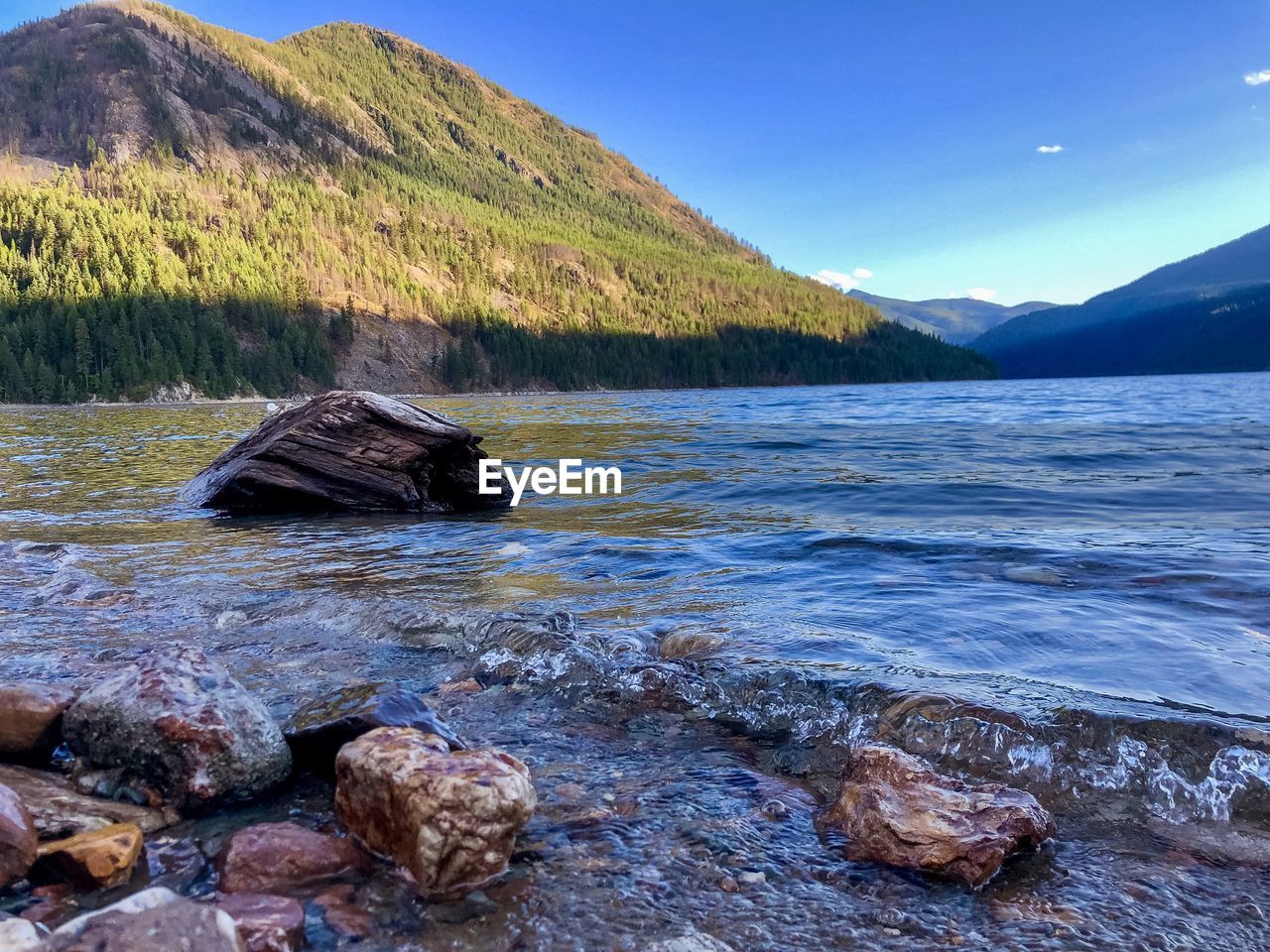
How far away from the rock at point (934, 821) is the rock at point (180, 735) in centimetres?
265

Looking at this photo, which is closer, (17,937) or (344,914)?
(17,937)

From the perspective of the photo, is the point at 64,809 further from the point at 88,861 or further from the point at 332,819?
the point at 332,819

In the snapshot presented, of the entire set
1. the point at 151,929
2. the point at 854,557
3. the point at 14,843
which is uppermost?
the point at 151,929

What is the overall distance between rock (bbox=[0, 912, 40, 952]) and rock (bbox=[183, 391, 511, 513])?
492 inches

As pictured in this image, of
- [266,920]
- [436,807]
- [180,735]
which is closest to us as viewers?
[266,920]

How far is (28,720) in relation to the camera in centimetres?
387

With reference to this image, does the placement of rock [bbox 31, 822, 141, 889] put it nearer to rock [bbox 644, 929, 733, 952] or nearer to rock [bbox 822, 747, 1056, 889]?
rock [bbox 644, 929, 733, 952]

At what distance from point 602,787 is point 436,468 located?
11.9 m

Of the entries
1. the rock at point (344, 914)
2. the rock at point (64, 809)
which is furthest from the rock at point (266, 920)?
the rock at point (64, 809)

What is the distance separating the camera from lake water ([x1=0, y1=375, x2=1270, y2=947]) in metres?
4.35

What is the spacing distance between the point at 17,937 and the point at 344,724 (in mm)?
1807

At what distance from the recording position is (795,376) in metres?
196

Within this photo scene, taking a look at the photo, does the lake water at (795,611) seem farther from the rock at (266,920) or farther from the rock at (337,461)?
the rock at (266,920)

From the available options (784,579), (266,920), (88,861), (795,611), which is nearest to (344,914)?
(266,920)
